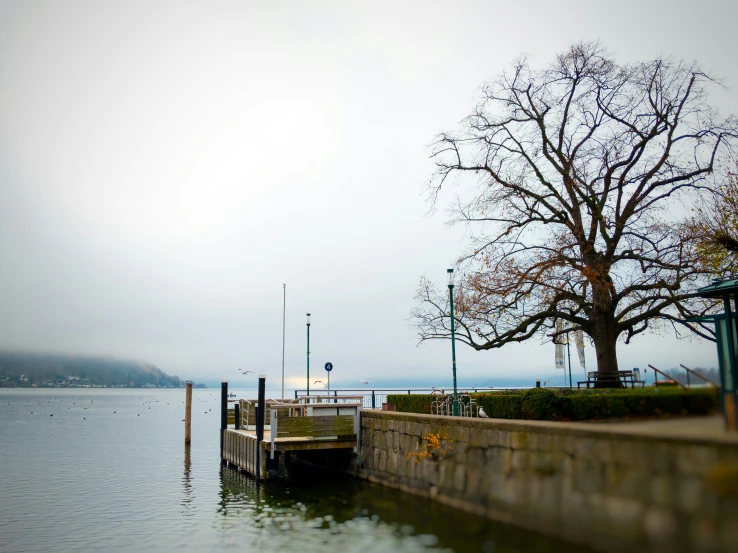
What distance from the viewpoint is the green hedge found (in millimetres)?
13578

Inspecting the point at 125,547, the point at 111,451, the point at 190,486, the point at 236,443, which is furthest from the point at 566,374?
the point at 125,547

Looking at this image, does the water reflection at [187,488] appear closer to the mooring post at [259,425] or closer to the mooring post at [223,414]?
the mooring post at [223,414]

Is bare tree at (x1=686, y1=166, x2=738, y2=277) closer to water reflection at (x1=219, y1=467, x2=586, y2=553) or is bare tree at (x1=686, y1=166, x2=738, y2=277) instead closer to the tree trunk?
the tree trunk

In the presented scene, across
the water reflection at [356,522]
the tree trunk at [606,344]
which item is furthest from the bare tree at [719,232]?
the water reflection at [356,522]

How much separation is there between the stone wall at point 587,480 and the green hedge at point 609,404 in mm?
2046

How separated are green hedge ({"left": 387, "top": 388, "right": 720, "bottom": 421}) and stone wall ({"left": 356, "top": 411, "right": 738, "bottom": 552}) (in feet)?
6.71

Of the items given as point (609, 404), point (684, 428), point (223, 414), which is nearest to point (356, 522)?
point (609, 404)

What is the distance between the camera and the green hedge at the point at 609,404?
44.5 ft

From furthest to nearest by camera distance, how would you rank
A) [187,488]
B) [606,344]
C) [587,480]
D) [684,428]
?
[606,344] → [187,488] → [587,480] → [684,428]

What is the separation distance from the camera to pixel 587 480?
11383 millimetres

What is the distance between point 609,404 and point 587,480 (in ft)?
12.1

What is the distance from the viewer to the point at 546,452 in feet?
41.5

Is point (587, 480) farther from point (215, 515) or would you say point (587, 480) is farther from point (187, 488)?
point (187, 488)

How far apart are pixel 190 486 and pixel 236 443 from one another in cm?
333
